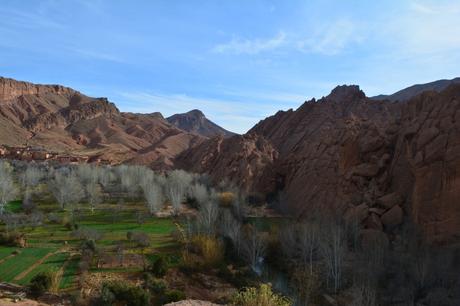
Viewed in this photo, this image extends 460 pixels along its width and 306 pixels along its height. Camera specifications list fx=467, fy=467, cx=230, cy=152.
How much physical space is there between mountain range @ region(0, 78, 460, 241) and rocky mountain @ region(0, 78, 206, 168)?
0.85 m

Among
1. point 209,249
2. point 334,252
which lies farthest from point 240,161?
point 334,252

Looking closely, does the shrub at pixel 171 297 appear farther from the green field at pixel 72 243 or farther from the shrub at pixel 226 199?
the shrub at pixel 226 199

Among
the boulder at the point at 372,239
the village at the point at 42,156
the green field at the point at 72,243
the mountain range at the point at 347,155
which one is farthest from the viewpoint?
the village at the point at 42,156

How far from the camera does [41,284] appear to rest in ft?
84.3

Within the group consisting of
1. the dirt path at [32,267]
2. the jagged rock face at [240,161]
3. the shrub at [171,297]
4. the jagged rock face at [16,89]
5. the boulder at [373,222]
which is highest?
the jagged rock face at [16,89]

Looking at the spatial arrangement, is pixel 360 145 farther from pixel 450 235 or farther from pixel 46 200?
pixel 46 200

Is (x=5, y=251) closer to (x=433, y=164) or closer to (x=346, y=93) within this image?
(x=433, y=164)

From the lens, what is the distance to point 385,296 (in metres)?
25.7

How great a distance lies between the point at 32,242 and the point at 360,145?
31.3 meters

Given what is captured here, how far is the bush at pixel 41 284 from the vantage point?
83.3 feet

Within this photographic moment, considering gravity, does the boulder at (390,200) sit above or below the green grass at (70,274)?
above

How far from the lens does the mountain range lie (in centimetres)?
3256

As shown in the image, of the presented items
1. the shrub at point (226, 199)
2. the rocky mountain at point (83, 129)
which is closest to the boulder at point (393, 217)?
the shrub at point (226, 199)

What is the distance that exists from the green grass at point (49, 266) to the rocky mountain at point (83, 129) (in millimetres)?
75396
